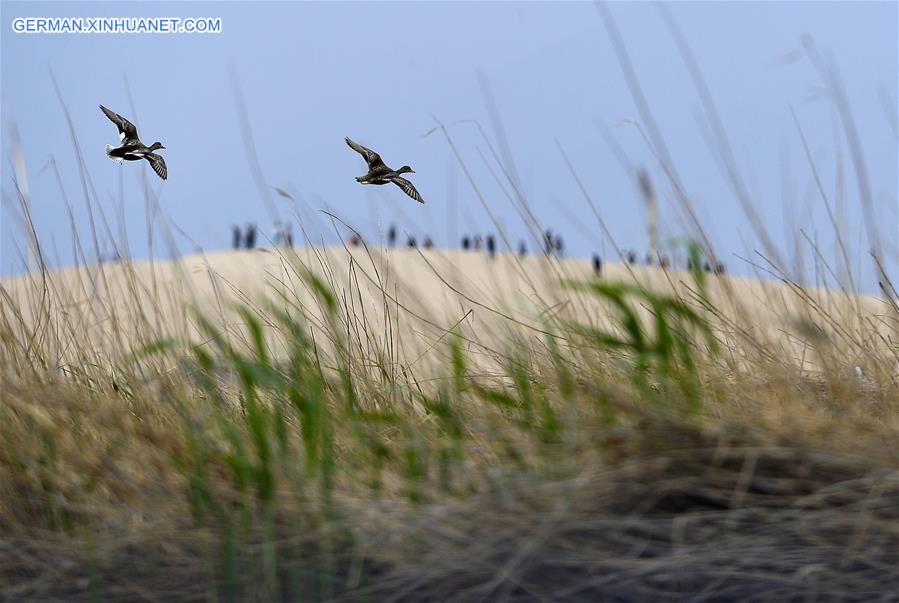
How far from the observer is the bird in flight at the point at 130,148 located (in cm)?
203

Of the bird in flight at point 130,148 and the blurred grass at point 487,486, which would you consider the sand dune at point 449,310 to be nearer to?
the blurred grass at point 487,486

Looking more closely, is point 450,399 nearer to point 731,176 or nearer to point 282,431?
point 282,431

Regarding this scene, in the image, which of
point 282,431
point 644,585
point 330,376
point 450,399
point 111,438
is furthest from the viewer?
point 330,376

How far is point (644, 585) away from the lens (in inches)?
54.6

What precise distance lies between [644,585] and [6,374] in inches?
49.5

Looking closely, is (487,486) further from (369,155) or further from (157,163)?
(157,163)

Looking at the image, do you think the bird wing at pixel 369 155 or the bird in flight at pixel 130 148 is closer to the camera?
the bird wing at pixel 369 155

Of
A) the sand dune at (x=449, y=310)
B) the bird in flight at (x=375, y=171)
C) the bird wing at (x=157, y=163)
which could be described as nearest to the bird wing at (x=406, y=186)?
the bird in flight at (x=375, y=171)

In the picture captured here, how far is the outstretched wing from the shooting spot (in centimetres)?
203

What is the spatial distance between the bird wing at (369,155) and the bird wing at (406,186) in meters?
0.04

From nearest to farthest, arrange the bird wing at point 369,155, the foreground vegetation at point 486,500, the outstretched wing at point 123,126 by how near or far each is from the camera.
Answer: the foreground vegetation at point 486,500 → the bird wing at point 369,155 → the outstretched wing at point 123,126

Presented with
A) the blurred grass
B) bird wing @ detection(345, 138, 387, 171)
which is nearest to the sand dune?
the blurred grass

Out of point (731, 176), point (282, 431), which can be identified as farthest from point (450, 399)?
point (731, 176)

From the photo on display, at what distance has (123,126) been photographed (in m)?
2.04
